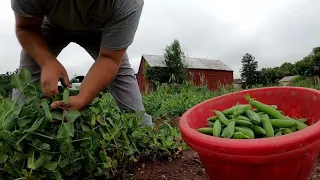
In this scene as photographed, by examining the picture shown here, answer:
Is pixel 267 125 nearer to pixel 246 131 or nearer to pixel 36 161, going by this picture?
pixel 246 131

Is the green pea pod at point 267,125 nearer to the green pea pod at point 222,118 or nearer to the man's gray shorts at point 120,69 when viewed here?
the green pea pod at point 222,118

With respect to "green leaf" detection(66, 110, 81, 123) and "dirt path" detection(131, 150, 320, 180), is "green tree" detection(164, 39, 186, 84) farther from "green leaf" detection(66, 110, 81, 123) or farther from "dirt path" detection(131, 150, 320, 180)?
"green leaf" detection(66, 110, 81, 123)

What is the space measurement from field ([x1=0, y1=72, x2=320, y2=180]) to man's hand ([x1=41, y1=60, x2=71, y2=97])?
32 millimetres

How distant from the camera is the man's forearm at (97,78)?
124 cm

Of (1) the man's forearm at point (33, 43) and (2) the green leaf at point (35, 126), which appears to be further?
(1) the man's forearm at point (33, 43)

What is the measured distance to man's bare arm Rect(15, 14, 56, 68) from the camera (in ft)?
4.56

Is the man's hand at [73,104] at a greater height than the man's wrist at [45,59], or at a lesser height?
lesser

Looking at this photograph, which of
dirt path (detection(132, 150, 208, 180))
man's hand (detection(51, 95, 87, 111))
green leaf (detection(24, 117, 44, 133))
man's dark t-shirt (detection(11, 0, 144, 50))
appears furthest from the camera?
dirt path (detection(132, 150, 208, 180))

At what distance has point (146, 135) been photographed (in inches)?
63.1

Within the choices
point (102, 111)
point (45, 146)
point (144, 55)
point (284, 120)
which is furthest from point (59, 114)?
point (144, 55)

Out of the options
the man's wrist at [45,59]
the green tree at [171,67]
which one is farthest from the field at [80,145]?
the green tree at [171,67]

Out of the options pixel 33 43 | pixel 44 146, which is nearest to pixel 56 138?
pixel 44 146

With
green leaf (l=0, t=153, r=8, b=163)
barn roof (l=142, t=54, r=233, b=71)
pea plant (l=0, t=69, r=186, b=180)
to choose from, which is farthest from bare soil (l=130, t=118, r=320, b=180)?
barn roof (l=142, t=54, r=233, b=71)

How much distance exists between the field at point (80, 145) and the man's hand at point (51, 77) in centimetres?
3
